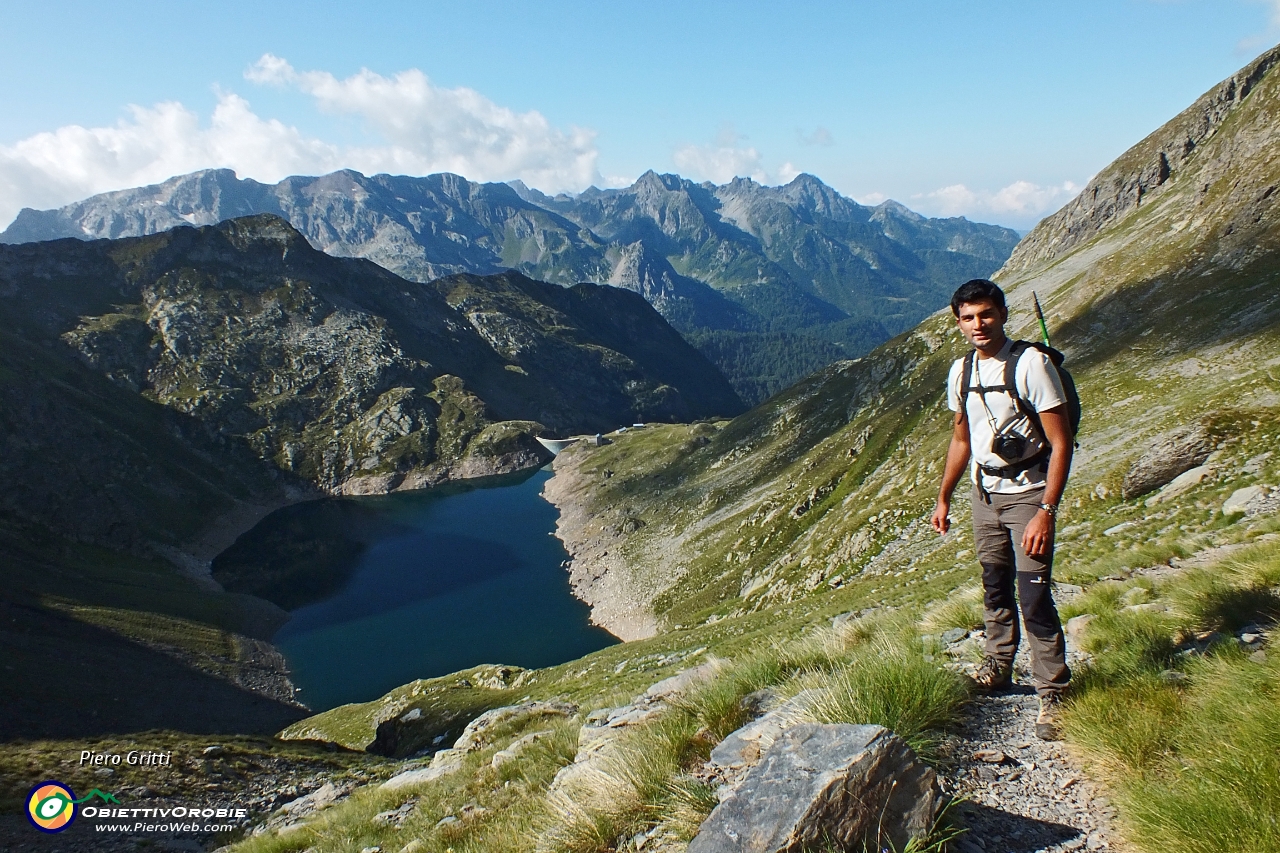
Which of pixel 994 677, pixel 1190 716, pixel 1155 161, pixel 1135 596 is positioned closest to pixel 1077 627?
pixel 1135 596

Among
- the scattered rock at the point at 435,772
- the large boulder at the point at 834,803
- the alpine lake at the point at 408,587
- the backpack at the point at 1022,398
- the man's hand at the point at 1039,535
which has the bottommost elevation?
the alpine lake at the point at 408,587

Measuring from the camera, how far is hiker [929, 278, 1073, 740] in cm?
625

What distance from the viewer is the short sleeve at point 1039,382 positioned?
20.9 feet

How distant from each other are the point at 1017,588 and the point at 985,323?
9.89 feet

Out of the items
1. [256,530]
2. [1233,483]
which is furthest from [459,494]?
[1233,483]

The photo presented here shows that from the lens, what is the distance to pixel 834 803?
14.5 feet

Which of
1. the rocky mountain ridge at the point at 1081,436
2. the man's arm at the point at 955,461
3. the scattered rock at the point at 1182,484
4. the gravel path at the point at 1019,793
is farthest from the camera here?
the rocky mountain ridge at the point at 1081,436

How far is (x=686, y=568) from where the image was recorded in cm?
6994

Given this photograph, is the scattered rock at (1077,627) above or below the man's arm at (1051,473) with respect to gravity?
below

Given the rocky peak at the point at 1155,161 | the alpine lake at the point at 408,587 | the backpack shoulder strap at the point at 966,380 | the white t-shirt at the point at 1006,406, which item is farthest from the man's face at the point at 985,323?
the rocky peak at the point at 1155,161

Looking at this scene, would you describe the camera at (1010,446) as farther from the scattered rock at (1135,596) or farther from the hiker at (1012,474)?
the scattered rock at (1135,596)

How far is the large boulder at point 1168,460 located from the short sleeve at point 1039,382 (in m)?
22.0

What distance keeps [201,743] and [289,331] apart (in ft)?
573

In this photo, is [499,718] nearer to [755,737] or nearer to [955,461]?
[755,737]
